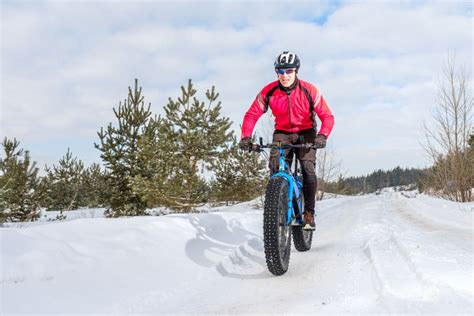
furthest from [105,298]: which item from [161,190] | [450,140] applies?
[450,140]

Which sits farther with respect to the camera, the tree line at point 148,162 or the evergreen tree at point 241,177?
the evergreen tree at point 241,177

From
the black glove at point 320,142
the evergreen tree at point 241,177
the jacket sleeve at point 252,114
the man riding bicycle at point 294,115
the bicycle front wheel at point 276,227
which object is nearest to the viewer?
the bicycle front wheel at point 276,227

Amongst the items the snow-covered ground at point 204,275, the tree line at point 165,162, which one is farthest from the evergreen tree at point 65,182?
the snow-covered ground at point 204,275

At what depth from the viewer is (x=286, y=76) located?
441 cm

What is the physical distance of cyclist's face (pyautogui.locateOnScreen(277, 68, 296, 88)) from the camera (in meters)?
4.38

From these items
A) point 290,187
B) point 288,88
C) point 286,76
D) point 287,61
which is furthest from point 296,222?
point 287,61

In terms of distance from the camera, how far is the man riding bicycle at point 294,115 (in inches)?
174

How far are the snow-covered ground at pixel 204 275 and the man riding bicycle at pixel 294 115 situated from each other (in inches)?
43.8

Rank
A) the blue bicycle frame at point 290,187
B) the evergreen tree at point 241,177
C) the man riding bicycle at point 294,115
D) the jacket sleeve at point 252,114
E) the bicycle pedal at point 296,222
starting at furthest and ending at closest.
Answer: the evergreen tree at point 241,177, the jacket sleeve at point 252,114, the bicycle pedal at point 296,222, the man riding bicycle at point 294,115, the blue bicycle frame at point 290,187

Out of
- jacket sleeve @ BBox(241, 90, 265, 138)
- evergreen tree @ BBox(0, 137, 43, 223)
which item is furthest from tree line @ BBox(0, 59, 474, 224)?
jacket sleeve @ BBox(241, 90, 265, 138)

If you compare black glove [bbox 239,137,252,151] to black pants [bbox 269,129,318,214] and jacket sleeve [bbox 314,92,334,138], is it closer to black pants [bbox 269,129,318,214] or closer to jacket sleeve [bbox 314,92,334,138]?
black pants [bbox 269,129,318,214]

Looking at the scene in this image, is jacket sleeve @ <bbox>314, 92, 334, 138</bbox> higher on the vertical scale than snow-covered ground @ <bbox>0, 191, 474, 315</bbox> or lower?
higher

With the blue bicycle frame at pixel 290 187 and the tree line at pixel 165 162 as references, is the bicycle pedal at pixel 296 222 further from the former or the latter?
the tree line at pixel 165 162

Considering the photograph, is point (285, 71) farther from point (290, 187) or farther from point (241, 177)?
point (241, 177)
